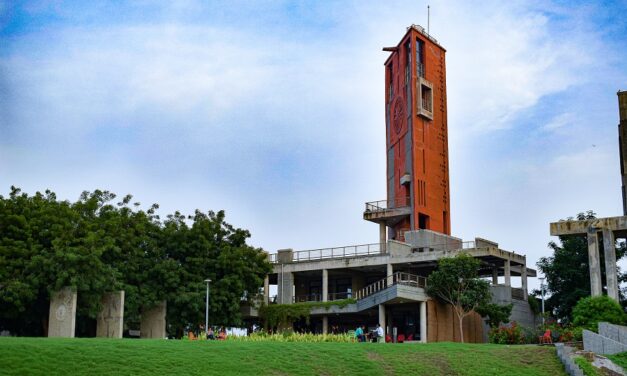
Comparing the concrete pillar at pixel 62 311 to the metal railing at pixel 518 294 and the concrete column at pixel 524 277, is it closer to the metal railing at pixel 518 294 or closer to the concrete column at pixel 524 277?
the metal railing at pixel 518 294

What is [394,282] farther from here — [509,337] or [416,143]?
[416,143]

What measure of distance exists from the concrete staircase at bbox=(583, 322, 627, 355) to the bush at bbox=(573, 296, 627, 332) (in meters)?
3.80

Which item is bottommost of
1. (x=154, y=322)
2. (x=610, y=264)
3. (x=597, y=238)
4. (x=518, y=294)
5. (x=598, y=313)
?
(x=154, y=322)

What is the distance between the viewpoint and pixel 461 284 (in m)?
54.4

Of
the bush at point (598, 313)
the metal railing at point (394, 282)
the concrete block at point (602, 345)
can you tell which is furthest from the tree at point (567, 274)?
the concrete block at point (602, 345)

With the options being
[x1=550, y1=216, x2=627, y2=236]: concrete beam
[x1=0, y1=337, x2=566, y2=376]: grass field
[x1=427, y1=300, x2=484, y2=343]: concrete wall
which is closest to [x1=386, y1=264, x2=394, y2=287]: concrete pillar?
[x1=427, y1=300, x2=484, y2=343]: concrete wall

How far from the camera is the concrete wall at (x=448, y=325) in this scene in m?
56.6

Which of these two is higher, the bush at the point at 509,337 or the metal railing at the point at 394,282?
the metal railing at the point at 394,282

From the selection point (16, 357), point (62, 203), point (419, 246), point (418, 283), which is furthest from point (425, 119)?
point (16, 357)

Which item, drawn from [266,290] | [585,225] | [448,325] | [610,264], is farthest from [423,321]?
[266,290]

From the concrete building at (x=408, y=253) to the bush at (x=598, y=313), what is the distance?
1263 centimetres

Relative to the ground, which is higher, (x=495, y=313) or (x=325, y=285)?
(x=325, y=285)

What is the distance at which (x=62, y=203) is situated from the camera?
48812 mm

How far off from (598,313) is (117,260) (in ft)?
92.9
